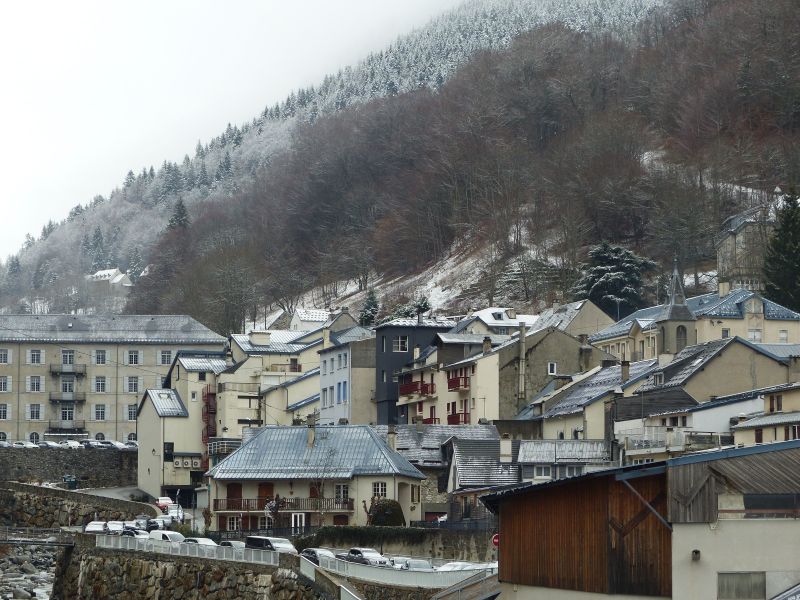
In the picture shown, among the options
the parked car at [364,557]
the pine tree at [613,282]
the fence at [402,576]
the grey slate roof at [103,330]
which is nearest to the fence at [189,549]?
the parked car at [364,557]

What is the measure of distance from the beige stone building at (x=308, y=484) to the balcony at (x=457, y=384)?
60.8 feet

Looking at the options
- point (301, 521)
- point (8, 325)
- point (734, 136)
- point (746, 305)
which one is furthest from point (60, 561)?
point (734, 136)

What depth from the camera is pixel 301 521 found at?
78438 mm

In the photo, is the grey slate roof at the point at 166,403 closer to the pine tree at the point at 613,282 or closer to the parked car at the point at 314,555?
the pine tree at the point at 613,282

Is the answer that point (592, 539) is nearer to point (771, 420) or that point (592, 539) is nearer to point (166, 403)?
point (771, 420)

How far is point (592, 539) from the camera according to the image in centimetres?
3738

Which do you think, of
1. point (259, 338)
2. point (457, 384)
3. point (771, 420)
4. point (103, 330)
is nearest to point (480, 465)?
point (771, 420)

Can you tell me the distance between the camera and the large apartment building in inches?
5463

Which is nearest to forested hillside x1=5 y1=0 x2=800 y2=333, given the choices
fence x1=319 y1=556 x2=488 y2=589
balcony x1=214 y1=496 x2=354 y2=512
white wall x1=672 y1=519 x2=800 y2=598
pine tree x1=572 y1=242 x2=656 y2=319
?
pine tree x1=572 y1=242 x2=656 y2=319

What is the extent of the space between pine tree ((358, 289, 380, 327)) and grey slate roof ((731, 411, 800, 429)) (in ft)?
234

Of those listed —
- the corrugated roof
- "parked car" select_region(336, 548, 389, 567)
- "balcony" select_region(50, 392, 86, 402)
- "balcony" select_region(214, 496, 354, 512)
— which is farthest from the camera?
"balcony" select_region(50, 392, 86, 402)

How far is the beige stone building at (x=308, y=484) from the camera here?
78.2 metres


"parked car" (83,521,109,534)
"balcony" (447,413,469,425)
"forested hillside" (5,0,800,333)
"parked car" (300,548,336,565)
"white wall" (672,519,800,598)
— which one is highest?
"forested hillside" (5,0,800,333)

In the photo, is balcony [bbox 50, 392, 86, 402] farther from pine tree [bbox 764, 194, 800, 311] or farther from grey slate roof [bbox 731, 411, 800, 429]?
grey slate roof [bbox 731, 411, 800, 429]
